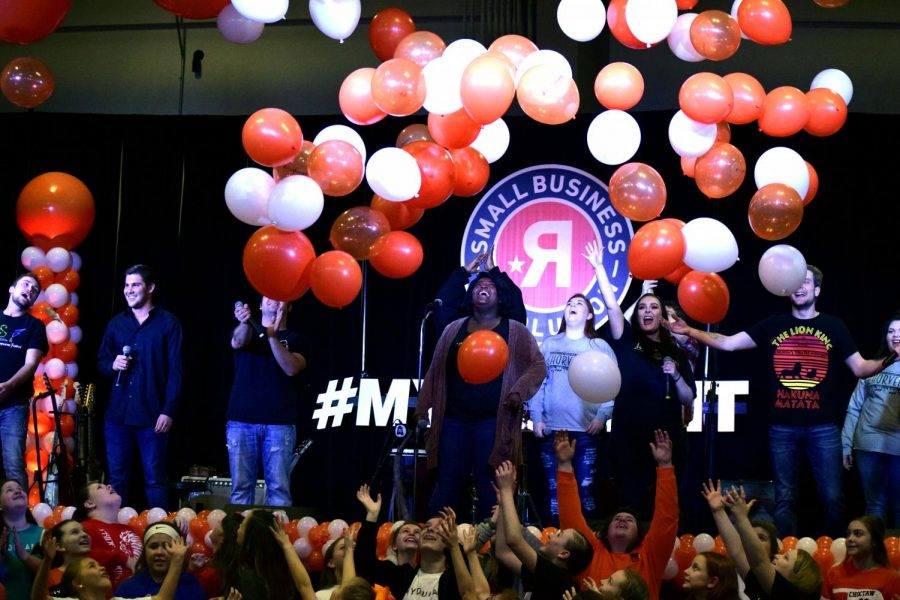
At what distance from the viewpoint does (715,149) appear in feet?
20.9

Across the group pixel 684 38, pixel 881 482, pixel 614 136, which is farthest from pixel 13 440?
pixel 881 482

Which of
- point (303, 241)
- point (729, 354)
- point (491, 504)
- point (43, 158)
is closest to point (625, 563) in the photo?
point (491, 504)

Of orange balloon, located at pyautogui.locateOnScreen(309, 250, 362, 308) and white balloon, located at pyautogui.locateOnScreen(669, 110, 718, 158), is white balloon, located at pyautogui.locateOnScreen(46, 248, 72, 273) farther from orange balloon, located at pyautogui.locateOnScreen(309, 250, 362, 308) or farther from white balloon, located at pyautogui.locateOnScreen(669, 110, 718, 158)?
white balloon, located at pyautogui.locateOnScreen(669, 110, 718, 158)

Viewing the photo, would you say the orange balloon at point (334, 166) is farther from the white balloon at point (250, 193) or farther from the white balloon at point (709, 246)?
the white balloon at point (709, 246)

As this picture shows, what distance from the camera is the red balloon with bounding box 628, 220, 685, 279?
618 centimetres

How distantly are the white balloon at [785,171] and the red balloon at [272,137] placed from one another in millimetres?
2303

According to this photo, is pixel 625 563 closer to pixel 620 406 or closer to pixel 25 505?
pixel 620 406

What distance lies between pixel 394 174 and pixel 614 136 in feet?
3.70

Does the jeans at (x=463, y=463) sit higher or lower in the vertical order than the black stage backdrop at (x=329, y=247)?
lower

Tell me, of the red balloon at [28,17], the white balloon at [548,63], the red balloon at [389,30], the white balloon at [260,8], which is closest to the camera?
the red balloon at [28,17]

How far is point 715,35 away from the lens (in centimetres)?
620

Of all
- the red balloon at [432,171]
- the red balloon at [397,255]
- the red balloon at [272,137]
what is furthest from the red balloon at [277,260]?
the red balloon at [432,171]

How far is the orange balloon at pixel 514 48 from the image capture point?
6.42m

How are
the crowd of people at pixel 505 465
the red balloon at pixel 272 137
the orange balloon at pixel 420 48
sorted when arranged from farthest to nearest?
the orange balloon at pixel 420 48, the red balloon at pixel 272 137, the crowd of people at pixel 505 465
